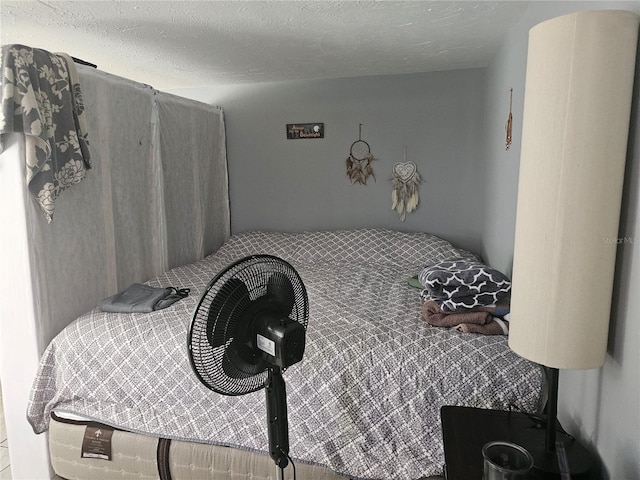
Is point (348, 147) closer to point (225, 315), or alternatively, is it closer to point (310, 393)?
point (310, 393)

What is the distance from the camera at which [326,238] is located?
3.46 meters

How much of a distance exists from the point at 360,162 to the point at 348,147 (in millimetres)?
158

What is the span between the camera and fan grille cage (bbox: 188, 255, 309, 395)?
1058 millimetres

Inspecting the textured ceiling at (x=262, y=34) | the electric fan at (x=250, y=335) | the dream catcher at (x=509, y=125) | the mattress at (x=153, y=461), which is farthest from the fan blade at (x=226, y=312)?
the dream catcher at (x=509, y=125)

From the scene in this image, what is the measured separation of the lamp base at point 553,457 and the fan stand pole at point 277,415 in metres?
0.60

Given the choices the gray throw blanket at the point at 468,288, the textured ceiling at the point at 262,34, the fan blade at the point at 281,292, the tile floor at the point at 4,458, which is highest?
the textured ceiling at the point at 262,34

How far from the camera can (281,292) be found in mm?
1185

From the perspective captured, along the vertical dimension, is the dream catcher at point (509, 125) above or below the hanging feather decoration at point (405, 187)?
above

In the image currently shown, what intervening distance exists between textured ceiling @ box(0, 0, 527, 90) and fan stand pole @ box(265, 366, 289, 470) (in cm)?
157

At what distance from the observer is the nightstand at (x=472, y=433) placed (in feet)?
3.54

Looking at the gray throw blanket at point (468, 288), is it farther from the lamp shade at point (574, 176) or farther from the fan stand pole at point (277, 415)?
the fan stand pole at point (277, 415)

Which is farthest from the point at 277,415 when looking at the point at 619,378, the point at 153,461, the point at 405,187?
the point at 405,187

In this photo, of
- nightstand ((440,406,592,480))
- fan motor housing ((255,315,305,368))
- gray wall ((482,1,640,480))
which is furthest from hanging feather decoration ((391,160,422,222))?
fan motor housing ((255,315,305,368))

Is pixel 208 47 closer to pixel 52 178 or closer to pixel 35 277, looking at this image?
pixel 52 178
